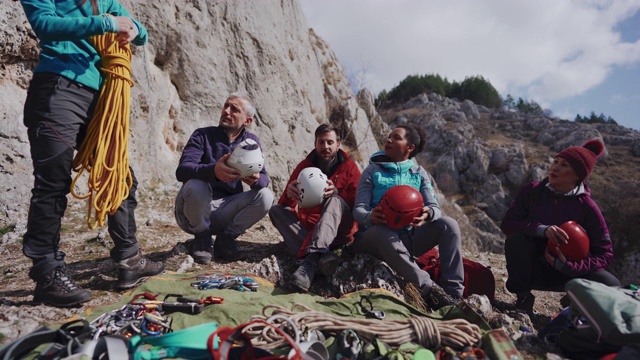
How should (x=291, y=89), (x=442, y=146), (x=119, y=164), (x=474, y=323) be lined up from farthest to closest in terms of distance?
(x=442, y=146) → (x=291, y=89) → (x=119, y=164) → (x=474, y=323)

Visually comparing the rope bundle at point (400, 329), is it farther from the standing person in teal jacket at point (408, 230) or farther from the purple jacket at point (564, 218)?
the purple jacket at point (564, 218)

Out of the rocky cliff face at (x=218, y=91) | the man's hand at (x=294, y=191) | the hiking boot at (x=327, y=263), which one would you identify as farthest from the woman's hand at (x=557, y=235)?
the rocky cliff face at (x=218, y=91)

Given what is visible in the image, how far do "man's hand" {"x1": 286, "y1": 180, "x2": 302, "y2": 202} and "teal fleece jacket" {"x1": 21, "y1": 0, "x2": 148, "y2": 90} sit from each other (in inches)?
69.6

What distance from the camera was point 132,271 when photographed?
2.84m

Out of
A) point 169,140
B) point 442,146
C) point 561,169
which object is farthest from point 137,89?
point 442,146

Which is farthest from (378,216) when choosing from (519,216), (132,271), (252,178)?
(132,271)

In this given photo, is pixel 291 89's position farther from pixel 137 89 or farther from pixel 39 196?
pixel 39 196

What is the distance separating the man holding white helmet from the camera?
352 centimetres

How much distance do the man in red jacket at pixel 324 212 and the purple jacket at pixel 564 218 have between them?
1481 millimetres

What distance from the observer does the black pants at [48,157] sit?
233 cm

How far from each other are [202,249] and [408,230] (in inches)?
79.7

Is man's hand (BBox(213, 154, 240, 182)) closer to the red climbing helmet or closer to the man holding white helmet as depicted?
the man holding white helmet

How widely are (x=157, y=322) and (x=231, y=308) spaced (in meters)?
0.43

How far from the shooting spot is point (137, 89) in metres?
7.61
